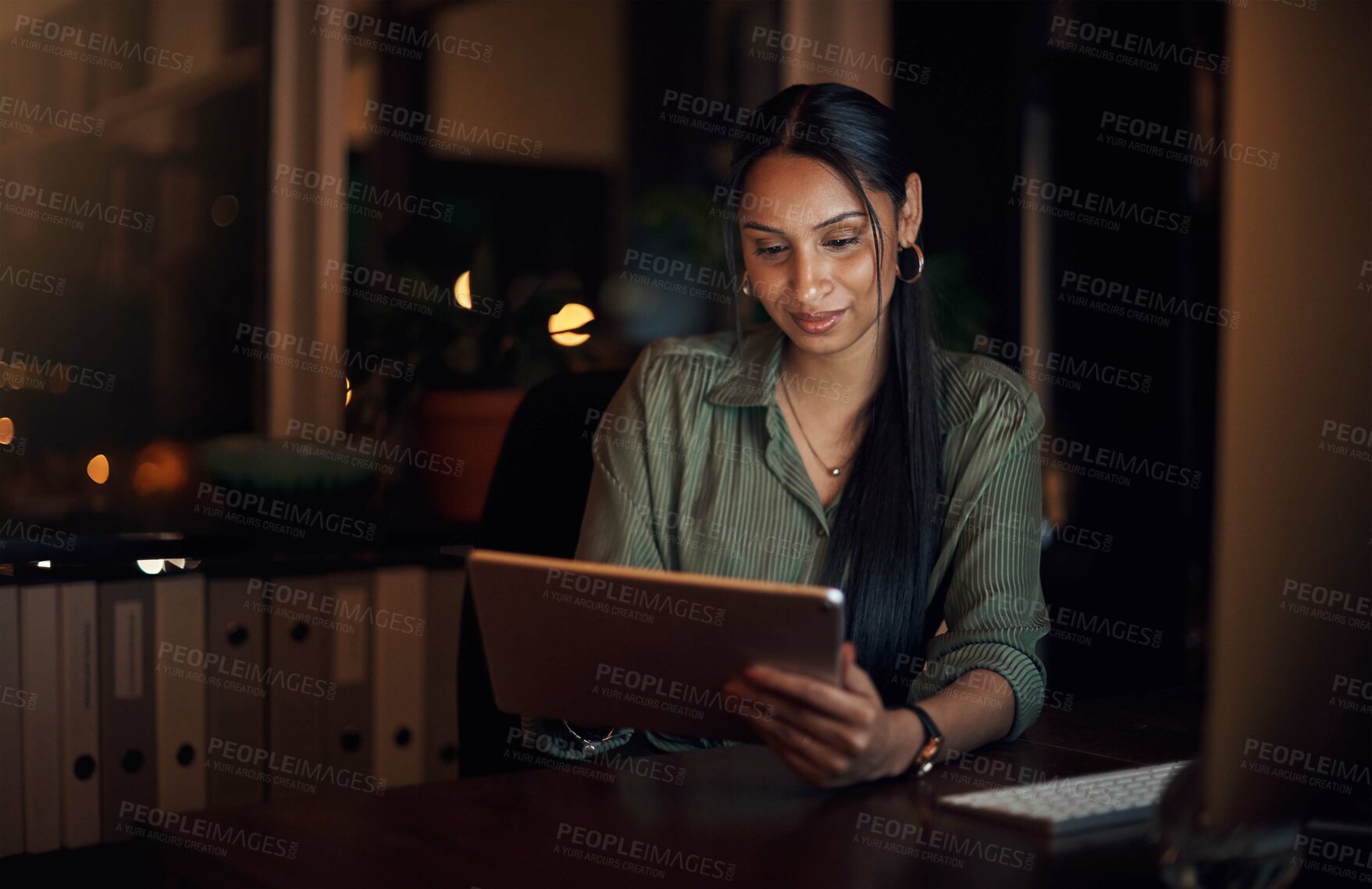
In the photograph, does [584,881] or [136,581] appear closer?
[584,881]

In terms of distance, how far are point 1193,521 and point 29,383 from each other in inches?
89.5

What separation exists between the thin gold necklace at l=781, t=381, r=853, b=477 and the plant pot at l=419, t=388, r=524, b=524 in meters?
0.82

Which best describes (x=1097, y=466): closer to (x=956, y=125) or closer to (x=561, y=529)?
(x=956, y=125)

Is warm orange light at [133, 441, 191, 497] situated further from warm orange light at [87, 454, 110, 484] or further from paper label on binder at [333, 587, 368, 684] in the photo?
paper label on binder at [333, 587, 368, 684]

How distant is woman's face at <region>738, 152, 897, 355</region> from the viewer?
1.64 meters

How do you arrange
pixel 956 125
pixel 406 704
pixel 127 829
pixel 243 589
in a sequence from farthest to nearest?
pixel 956 125
pixel 406 704
pixel 243 589
pixel 127 829

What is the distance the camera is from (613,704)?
1.13m

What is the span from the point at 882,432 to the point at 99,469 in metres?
1.41

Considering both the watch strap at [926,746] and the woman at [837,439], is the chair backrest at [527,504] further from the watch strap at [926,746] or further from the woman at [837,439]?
the watch strap at [926,746]

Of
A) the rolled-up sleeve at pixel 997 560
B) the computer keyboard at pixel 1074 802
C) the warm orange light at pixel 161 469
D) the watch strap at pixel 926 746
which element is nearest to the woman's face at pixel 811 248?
the rolled-up sleeve at pixel 997 560

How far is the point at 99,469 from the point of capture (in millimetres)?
2229

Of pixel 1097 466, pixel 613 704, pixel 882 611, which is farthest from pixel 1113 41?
pixel 613 704

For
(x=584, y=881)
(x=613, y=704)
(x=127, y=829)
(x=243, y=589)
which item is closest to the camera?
(x=584, y=881)

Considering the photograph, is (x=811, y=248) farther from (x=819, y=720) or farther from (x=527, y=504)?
(x=819, y=720)
